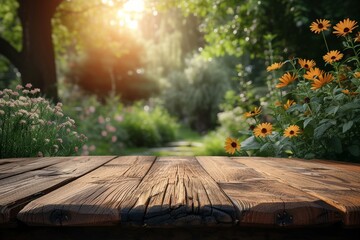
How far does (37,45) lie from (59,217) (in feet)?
22.4

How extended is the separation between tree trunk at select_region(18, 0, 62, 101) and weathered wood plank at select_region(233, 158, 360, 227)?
19.6 ft

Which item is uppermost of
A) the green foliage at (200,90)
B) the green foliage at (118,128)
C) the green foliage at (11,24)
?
the green foliage at (11,24)

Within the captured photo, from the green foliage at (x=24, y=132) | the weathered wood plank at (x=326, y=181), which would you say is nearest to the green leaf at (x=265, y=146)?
the weathered wood plank at (x=326, y=181)

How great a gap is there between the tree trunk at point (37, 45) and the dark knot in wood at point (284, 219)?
657cm

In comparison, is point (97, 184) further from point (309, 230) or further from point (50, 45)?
point (50, 45)

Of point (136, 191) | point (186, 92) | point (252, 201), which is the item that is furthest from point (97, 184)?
point (186, 92)

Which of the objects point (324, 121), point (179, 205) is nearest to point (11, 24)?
point (324, 121)

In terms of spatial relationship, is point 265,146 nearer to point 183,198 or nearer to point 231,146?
point 231,146

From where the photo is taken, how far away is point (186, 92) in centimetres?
1925

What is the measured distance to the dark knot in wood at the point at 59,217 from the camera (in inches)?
37.2

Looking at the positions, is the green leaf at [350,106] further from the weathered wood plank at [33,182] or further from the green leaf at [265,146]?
the weathered wood plank at [33,182]

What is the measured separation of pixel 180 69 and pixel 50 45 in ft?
51.9

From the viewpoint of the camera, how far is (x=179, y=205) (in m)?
0.96

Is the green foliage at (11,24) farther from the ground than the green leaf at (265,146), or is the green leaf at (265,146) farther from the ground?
the green foliage at (11,24)
